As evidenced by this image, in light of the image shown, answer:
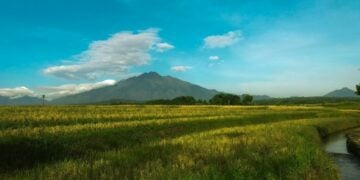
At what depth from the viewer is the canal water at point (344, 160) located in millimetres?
23953

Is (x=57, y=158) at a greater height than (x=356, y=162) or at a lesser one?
greater

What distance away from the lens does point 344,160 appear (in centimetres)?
2975

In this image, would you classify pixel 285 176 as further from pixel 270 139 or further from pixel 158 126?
pixel 158 126

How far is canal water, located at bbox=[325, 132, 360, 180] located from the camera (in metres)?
24.0

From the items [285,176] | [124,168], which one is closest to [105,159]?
[124,168]

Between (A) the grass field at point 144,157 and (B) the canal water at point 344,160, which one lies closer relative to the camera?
(A) the grass field at point 144,157

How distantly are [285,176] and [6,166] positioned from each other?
12.9m

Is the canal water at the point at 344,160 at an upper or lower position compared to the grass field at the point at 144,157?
lower

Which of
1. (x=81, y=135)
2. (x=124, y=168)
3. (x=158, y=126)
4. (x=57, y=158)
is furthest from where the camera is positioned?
(x=158, y=126)

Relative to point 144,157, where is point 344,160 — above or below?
below

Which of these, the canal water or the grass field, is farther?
the canal water

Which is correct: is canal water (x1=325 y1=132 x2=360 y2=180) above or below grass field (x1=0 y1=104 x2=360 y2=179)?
below

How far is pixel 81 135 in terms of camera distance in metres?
28.1

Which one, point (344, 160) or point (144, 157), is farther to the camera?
point (344, 160)
